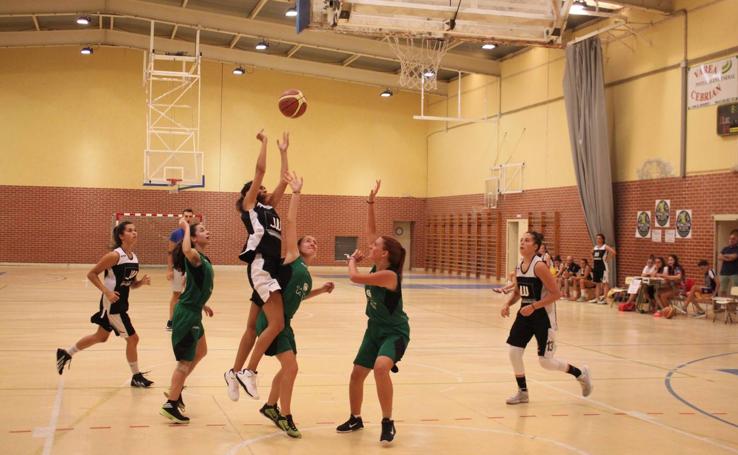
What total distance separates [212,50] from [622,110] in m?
15.2

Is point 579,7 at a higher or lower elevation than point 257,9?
lower

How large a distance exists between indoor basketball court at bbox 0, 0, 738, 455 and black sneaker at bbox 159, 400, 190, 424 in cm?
2

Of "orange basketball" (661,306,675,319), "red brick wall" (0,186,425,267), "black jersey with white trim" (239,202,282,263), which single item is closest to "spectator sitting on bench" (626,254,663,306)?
"orange basketball" (661,306,675,319)

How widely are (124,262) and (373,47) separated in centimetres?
1983

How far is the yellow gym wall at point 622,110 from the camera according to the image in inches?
694

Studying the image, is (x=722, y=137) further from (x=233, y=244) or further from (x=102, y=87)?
(x=102, y=87)

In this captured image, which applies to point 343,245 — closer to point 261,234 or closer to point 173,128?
point 173,128

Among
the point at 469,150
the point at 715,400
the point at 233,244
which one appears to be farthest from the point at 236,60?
the point at 715,400

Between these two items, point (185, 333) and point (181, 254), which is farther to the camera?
point (181, 254)

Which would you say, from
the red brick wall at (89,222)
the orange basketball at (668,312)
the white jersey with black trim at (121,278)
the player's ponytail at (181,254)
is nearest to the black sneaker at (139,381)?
the white jersey with black trim at (121,278)

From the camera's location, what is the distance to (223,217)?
30453 millimetres

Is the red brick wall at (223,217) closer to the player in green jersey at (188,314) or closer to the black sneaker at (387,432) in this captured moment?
the black sneaker at (387,432)

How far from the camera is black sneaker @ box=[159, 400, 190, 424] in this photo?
629 centimetres

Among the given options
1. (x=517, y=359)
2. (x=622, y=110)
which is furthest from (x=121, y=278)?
(x=622, y=110)
